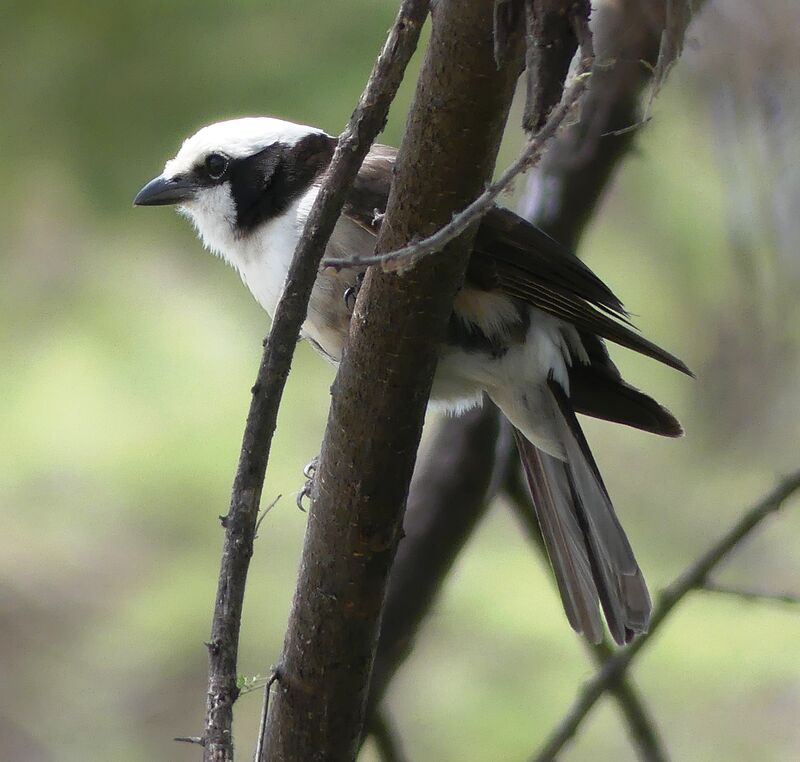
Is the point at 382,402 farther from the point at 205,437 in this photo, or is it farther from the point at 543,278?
the point at 205,437

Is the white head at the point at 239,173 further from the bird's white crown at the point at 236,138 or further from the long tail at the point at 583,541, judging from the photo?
the long tail at the point at 583,541

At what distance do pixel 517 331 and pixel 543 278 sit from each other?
26cm

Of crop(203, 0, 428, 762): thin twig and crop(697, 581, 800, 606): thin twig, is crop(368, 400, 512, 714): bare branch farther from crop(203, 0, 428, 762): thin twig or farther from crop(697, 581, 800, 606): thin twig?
crop(203, 0, 428, 762): thin twig

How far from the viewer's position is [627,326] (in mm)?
2438

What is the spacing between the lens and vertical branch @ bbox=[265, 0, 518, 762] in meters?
1.40

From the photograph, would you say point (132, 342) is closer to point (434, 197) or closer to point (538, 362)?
point (538, 362)

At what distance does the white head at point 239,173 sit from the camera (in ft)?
8.83

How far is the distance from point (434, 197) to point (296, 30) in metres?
1.85

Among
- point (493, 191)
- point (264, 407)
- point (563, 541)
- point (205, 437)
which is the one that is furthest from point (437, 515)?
point (493, 191)

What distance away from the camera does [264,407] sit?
1623mm

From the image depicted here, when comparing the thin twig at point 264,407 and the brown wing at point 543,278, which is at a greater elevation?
the brown wing at point 543,278

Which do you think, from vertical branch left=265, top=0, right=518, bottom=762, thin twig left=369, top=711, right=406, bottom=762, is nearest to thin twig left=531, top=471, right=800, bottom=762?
thin twig left=369, top=711, right=406, bottom=762

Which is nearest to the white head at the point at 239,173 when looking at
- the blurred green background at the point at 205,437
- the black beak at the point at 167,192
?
the black beak at the point at 167,192

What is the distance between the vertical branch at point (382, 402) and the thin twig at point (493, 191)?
6 cm
